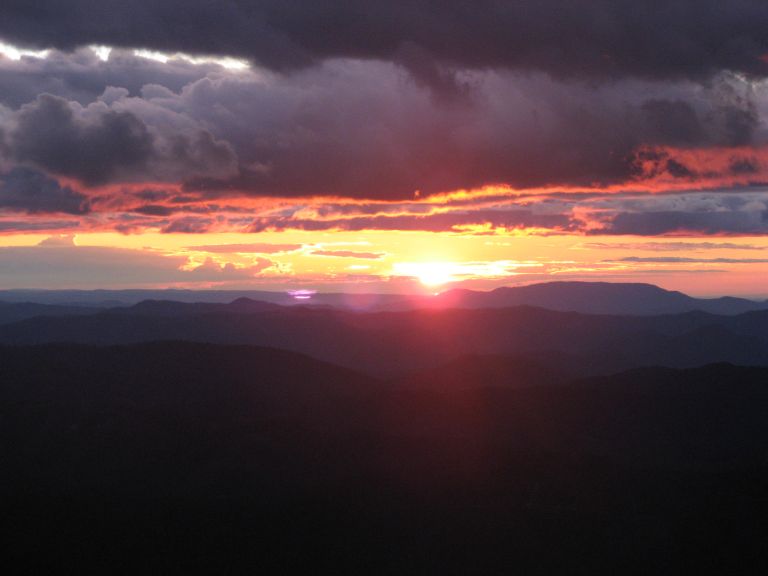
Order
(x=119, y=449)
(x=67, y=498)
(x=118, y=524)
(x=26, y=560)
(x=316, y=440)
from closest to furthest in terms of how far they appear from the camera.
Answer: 1. (x=26, y=560)
2. (x=118, y=524)
3. (x=67, y=498)
4. (x=316, y=440)
5. (x=119, y=449)

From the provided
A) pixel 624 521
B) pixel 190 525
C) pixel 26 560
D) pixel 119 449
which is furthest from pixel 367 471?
pixel 119 449

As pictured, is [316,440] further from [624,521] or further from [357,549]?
[624,521]

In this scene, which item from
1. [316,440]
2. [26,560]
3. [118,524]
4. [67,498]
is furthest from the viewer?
[316,440]

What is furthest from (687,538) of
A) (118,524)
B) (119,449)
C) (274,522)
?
(119,449)

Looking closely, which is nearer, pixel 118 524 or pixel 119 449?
pixel 118 524

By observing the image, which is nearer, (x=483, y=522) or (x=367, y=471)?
(x=483, y=522)

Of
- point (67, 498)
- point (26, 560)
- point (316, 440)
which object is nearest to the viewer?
point (26, 560)

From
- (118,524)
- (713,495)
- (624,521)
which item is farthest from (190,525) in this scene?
(713,495)

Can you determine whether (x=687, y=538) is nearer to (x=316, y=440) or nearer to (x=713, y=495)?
(x=713, y=495)

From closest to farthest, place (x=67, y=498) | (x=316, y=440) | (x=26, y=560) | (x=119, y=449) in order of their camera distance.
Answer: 1. (x=26, y=560)
2. (x=67, y=498)
3. (x=316, y=440)
4. (x=119, y=449)
